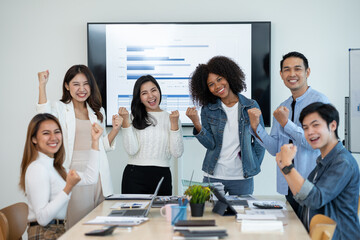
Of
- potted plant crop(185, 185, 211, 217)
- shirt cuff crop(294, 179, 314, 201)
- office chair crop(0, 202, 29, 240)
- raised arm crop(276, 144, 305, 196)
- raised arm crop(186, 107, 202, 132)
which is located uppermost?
raised arm crop(186, 107, 202, 132)

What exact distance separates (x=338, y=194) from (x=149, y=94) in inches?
60.5

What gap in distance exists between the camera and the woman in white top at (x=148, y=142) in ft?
10.4

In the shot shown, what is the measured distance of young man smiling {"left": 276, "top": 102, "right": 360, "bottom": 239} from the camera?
2.20 metres

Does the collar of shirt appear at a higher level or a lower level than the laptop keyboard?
higher

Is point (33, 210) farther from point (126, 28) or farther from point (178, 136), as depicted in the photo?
point (126, 28)

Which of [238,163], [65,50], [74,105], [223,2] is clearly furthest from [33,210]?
[223,2]

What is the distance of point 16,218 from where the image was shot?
2402 millimetres

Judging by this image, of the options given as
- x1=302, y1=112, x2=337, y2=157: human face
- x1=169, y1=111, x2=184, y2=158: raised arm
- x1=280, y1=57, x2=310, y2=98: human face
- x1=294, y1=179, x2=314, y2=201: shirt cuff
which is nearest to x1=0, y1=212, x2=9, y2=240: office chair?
x1=169, y1=111, x2=184, y2=158: raised arm

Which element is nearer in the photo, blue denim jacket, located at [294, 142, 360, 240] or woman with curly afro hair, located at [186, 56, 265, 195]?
blue denim jacket, located at [294, 142, 360, 240]

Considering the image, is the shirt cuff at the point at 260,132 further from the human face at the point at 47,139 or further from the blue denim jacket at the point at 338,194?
the human face at the point at 47,139

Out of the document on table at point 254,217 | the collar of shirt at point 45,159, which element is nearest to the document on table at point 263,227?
the document on table at point 254,217

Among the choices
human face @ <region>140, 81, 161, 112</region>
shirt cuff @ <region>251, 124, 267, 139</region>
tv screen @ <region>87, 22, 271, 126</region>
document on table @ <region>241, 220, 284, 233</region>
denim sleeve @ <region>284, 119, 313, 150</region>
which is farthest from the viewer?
tv screen @ <region>87, 22, 271, 126</region>

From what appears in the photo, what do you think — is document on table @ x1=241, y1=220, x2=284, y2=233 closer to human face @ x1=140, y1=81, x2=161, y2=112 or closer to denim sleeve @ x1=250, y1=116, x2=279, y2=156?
denim sleeve @ x1=250, y1=116, x2=279, y2=156

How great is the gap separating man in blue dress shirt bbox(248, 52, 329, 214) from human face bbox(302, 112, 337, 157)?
1.53 ft
